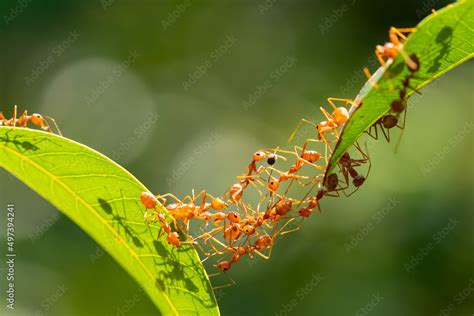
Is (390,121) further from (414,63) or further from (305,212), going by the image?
(305,212)

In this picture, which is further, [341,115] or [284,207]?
[284,207]

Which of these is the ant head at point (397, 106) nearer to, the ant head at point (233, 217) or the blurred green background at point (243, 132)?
the ant head at point (233, 217)

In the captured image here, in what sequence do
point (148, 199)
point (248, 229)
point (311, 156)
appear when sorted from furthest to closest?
point (248, 229) < point (311, 156) < point (148, 199)

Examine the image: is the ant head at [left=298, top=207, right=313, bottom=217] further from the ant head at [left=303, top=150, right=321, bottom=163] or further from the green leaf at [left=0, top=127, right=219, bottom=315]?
the green leaf at [left=0, top=127, right=219, bottom=315]

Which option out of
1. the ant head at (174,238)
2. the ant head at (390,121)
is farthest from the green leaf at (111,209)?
the ant head at (390,121)

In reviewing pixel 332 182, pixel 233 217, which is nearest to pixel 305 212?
pixel 233 217

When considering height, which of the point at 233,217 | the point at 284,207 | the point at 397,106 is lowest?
the point at 233,217

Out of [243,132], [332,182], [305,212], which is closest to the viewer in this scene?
[332,182]
